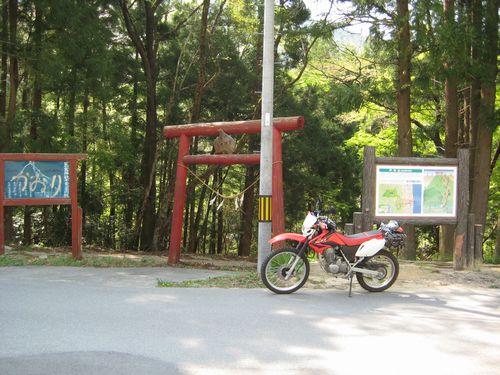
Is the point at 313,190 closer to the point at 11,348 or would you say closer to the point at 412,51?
the point at 412,51

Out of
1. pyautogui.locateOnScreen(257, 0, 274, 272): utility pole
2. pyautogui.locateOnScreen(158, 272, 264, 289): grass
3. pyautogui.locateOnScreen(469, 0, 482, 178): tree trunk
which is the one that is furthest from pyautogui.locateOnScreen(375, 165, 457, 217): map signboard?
pyautogui.locateOnScreen(469, 0, 482, 178): tree trunk

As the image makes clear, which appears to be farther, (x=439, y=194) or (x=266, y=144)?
(x=439, y=194)

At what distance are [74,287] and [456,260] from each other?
7425mm

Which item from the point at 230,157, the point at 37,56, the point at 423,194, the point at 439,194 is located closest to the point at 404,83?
the point at 439,194

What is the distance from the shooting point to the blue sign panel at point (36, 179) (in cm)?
1292

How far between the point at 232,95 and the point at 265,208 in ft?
62.0

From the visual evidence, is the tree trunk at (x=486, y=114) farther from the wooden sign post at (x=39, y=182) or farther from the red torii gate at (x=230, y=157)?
the wooden sign post at (x=39, y=182)

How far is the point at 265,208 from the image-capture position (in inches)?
397

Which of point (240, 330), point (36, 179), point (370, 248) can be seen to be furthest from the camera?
point (36, 179)

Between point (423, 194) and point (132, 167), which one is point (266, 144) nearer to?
point (423, 194)

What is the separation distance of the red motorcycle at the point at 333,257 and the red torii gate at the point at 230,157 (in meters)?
2.36

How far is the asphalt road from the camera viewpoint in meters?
5.14

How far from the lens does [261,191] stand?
1016cm

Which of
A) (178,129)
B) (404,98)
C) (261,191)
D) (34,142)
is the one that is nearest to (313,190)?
(404,98)
